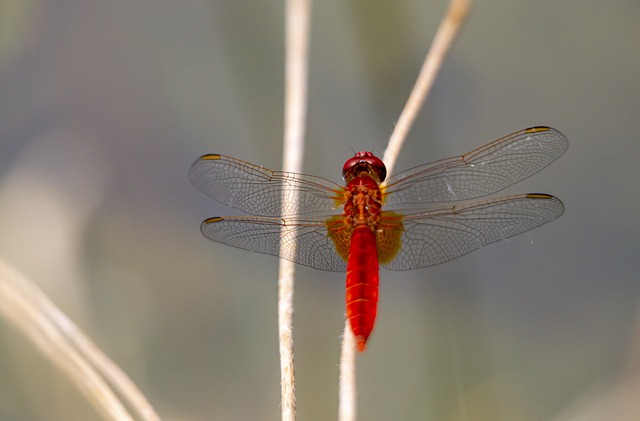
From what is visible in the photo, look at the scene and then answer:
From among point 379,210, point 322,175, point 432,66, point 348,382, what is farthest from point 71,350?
point 322,175

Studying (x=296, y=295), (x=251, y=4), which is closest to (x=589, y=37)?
(x=251, y=4)

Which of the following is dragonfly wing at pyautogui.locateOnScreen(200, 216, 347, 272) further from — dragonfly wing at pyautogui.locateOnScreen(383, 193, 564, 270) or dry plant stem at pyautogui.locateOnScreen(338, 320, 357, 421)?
dry plant stem at pyautogui.locateOnScreen(338, 320, 357, 421)

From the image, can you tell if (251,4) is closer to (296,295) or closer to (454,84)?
(454,84)

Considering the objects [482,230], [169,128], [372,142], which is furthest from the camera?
[169,128]

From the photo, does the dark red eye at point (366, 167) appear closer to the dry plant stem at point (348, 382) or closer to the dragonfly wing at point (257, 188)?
the dragonfly wing at point (257, 188)

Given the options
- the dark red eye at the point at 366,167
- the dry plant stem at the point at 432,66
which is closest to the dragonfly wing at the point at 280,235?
the dark red eye at the point at 366,167
